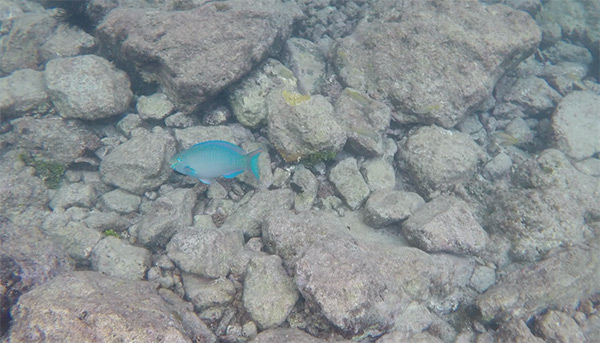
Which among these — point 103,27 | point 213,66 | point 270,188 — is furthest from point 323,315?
point 103,27

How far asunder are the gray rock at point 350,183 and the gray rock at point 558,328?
2227 mm

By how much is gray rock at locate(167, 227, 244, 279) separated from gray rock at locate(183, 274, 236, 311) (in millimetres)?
67

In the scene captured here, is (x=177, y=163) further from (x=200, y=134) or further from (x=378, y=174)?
(x=378, y=174)

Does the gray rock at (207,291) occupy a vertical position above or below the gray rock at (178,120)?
below

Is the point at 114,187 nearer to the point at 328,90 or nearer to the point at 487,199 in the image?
the point at 328,90

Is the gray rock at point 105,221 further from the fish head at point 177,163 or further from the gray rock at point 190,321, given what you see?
the gray rock at point 190,321

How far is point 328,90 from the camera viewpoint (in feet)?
17.7

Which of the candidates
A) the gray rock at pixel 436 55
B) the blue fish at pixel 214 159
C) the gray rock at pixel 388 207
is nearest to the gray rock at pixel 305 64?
the gray rock at pixel 436 55

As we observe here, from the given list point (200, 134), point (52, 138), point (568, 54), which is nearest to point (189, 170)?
point (200, 134)

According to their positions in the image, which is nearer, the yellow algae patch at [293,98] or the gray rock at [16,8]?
the yellow algae patch at [293,98]

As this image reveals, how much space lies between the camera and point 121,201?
4.12m

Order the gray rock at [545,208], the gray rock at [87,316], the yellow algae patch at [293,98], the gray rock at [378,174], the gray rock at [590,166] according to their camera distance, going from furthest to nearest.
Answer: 1. the gray rock at [590,166]
2. the gray rock at [378,174]
3. the yellow algae patch at [293,98]
4. the gray rock at [545,208]
5. the gray rock at [87,316]

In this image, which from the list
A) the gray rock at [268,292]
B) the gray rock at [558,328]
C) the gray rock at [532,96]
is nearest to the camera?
the gray rock at [268,292]

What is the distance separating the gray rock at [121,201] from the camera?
4082 mm
